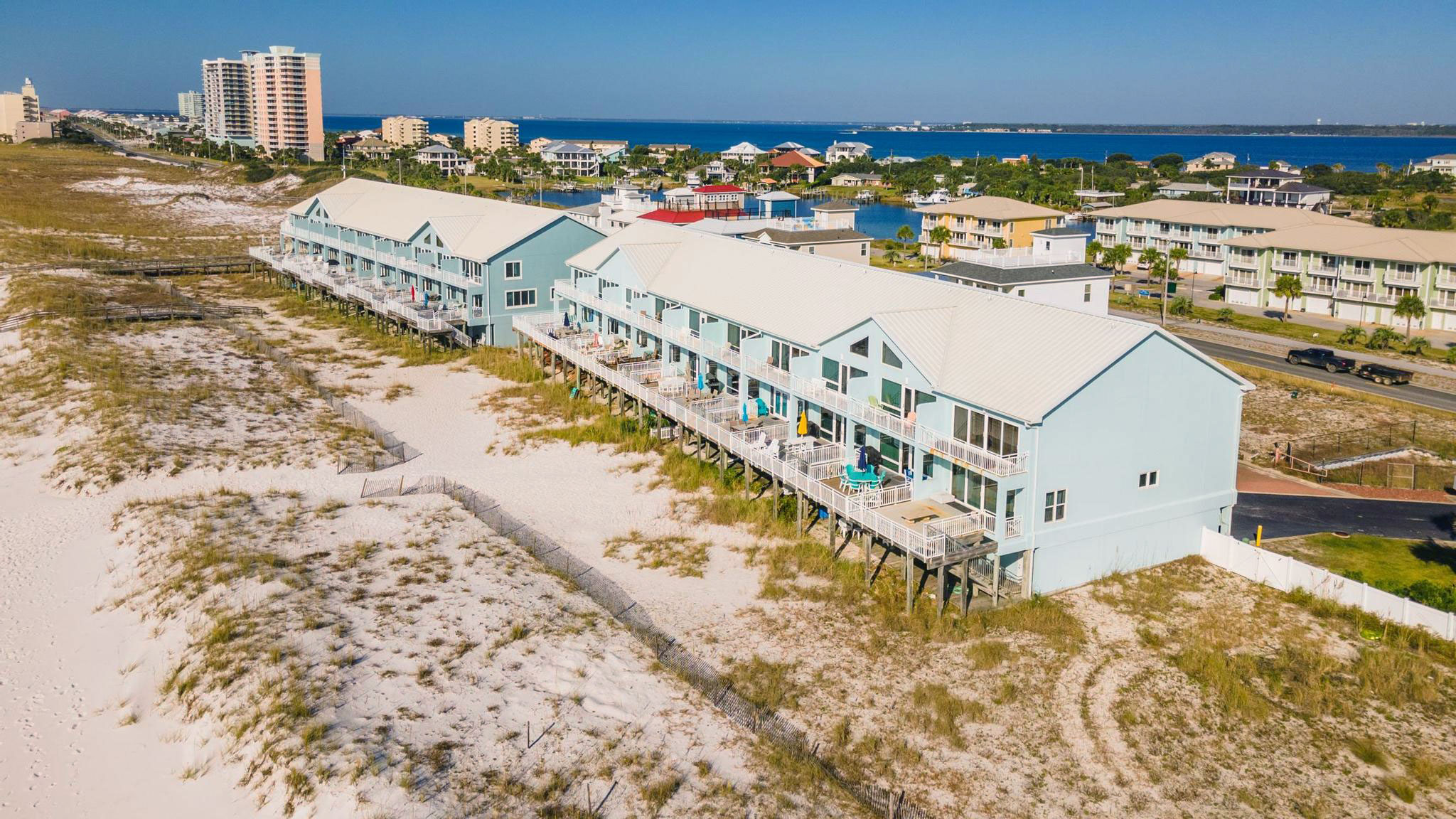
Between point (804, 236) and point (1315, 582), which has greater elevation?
point (804, 236)

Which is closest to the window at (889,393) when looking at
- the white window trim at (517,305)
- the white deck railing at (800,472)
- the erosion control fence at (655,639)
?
the white deck railing at (800,472)

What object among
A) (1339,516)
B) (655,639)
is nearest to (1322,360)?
(1339,516)

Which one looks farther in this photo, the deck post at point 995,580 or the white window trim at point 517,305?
the white window trim at point 517,305

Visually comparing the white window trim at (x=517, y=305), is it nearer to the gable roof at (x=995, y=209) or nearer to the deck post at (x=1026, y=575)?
the deck post at (x=1026, y=575)

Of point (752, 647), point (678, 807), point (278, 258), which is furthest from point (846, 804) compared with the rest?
point (278, 258)

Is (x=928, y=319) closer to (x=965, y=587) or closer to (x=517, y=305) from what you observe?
(x=965, y=587)

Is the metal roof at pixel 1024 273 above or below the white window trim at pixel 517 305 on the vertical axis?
above
